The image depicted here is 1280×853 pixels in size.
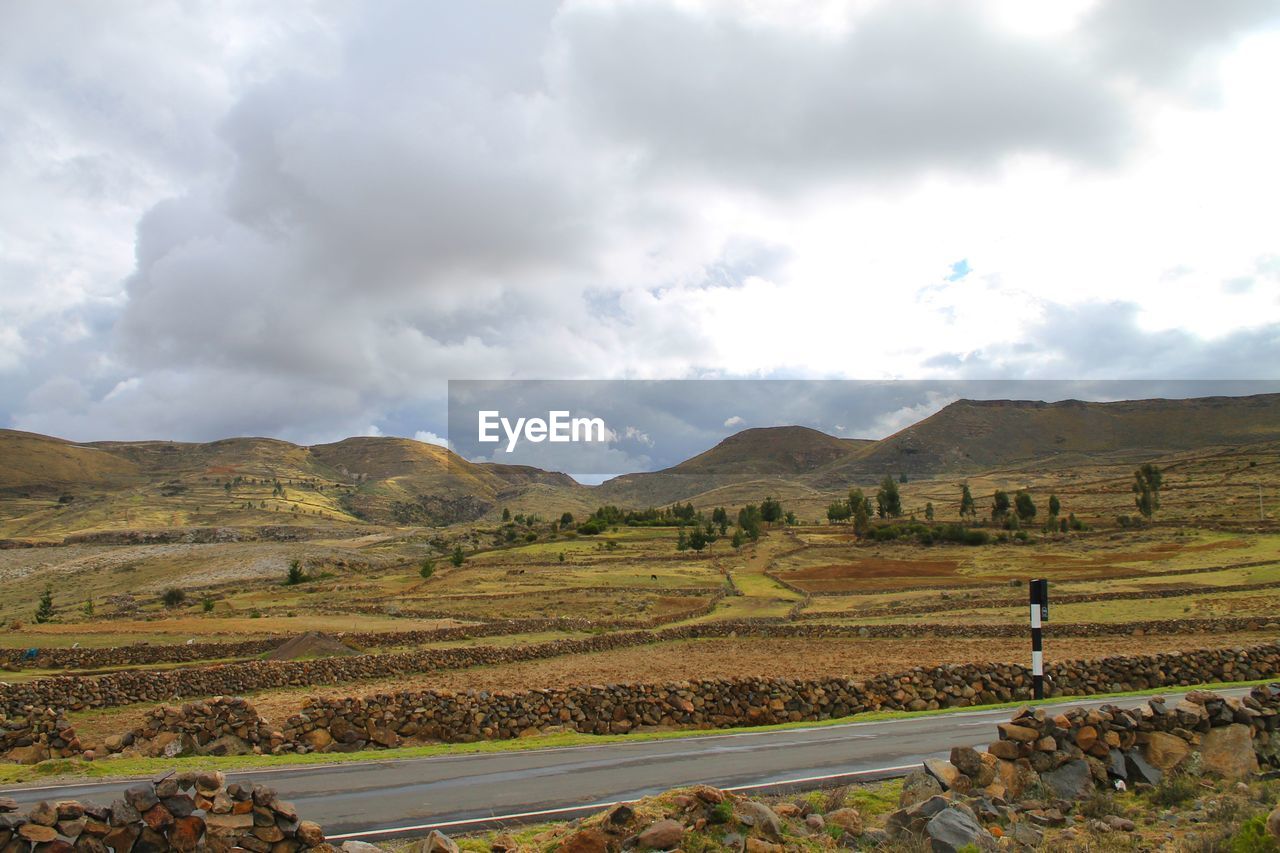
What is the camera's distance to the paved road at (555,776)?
1014 centimetres

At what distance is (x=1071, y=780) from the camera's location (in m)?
10.3

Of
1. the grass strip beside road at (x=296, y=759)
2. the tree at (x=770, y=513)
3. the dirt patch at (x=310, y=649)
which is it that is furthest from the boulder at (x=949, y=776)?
the tree at (x=770, y=513)

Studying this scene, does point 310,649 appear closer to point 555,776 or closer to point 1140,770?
point 555,776

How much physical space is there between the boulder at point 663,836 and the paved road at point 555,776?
2.36m

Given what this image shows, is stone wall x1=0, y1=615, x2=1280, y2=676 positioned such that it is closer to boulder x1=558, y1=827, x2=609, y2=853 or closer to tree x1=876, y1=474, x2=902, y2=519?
boulder x1=558, y1=827, x2=609, y2=853

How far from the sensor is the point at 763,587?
68812mm

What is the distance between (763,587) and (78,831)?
6450 centimetres

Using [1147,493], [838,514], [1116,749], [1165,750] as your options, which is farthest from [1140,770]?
[838,514]

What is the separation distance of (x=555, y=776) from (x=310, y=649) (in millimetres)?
27256

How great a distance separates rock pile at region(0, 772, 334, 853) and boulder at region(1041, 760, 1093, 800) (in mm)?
8527

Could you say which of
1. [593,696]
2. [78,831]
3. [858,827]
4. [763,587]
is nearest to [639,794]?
[858,827]

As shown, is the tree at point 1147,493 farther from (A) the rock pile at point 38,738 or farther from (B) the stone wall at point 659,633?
(A) the rock pile at point 38,738

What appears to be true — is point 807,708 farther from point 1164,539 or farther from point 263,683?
point 1164,539

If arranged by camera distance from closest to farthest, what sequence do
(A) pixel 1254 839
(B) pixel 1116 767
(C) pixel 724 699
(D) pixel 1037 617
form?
(A) pixel 1254 839 < (B) pixel 1116 767 < (D) pixel 1037 617 < (C) pixel 724 699
